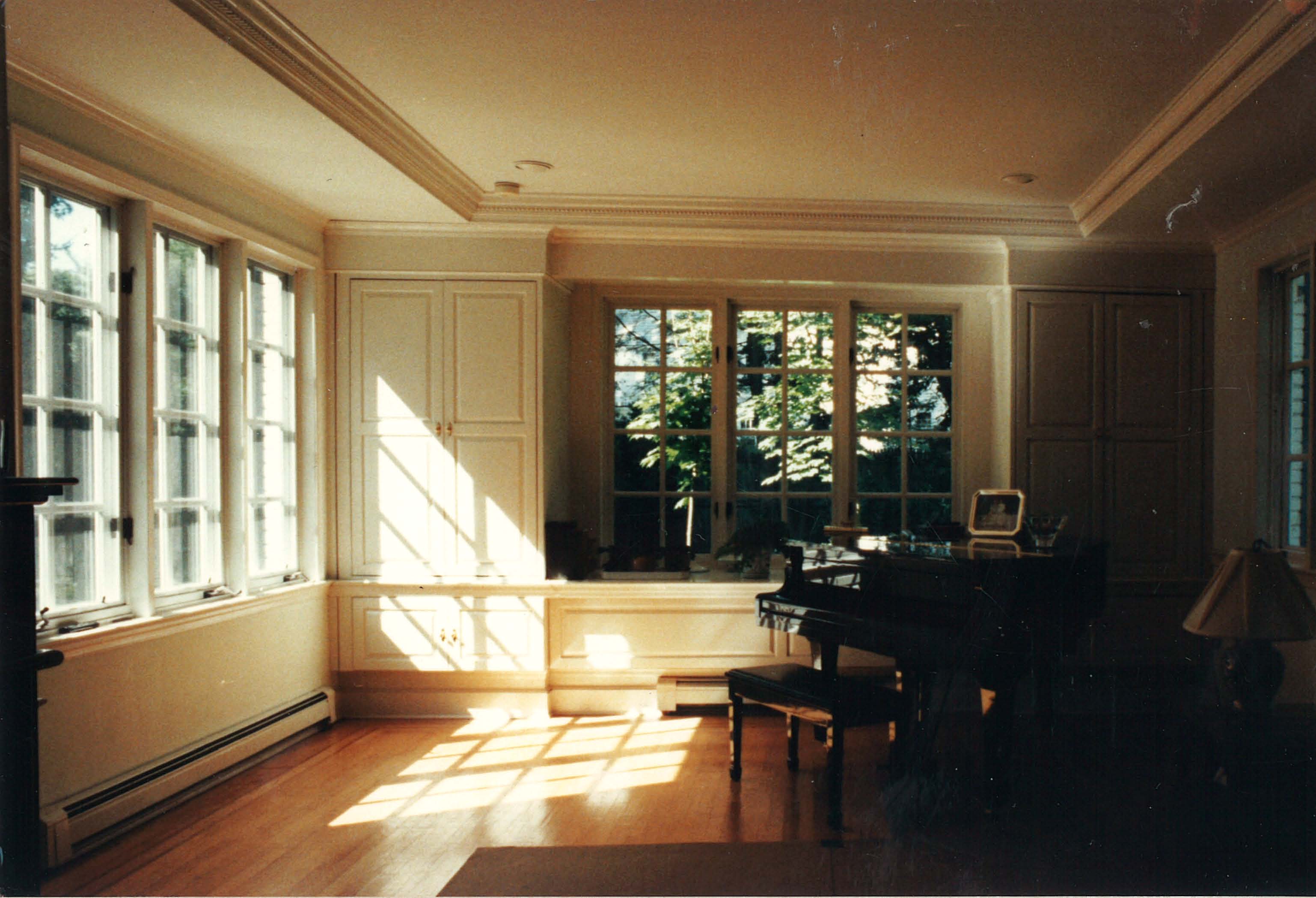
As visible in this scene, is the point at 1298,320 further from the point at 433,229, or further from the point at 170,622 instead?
the point at 170,622

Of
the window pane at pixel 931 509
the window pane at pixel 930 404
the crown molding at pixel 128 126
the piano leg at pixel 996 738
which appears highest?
the crown molding at pixel 128 126

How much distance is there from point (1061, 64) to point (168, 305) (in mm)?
3540

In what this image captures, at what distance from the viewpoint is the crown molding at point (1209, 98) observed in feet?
8.15

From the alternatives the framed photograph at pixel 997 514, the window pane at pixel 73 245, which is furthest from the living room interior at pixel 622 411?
the framed photograph at pixel 997 514

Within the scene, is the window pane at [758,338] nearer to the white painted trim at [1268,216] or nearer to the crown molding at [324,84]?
the crown molding at [324,84]

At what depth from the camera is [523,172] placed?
4113mm

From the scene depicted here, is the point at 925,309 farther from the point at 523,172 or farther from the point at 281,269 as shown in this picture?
the point at 281,269

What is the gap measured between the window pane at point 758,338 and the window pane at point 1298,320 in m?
2.56

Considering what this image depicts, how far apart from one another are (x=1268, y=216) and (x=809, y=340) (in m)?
2.32

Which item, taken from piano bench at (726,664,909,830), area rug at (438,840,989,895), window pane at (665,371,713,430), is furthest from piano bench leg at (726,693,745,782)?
window pane at (665,371,713,430)

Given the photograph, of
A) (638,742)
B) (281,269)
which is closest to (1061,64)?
(638,742)

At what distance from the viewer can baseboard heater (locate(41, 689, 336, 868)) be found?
9.28ft

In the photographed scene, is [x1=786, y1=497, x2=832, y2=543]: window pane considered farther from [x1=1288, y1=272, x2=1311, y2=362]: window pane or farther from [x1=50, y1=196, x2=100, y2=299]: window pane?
[x1=50, y1=196, x2=100, y2=299]: window pane

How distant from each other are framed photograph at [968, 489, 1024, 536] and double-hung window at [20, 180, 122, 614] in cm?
352
